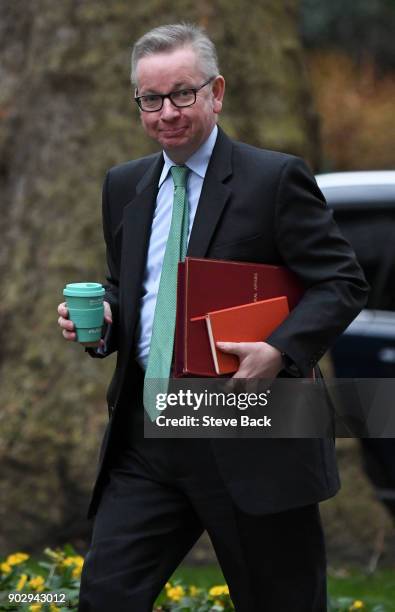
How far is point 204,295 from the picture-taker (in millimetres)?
3361

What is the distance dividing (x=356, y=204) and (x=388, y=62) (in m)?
21.1

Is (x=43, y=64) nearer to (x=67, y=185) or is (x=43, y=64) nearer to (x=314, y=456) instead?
(x=67, y=185)

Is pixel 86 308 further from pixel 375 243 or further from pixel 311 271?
pixel 375 243

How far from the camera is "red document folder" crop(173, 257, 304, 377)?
10.9ft

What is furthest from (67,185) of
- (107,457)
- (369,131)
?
(369,131)

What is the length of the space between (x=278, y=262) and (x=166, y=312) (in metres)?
0.33

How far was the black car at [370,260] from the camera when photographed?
6.29 meters

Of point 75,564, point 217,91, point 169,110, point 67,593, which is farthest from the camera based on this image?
point 75,564

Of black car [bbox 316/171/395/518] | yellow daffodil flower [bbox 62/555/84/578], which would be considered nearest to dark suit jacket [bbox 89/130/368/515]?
yellow daffodil flower [bbox 62/555/84/578]

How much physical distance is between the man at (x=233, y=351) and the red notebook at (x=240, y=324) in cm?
4

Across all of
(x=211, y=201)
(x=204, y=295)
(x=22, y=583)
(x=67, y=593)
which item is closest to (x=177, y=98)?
(x=211, y=201)

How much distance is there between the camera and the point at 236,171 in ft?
11.7

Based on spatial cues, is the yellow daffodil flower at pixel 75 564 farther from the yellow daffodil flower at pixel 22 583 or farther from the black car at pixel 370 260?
the black car at pixel 370 260

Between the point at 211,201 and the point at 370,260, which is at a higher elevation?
the point at 211,201
